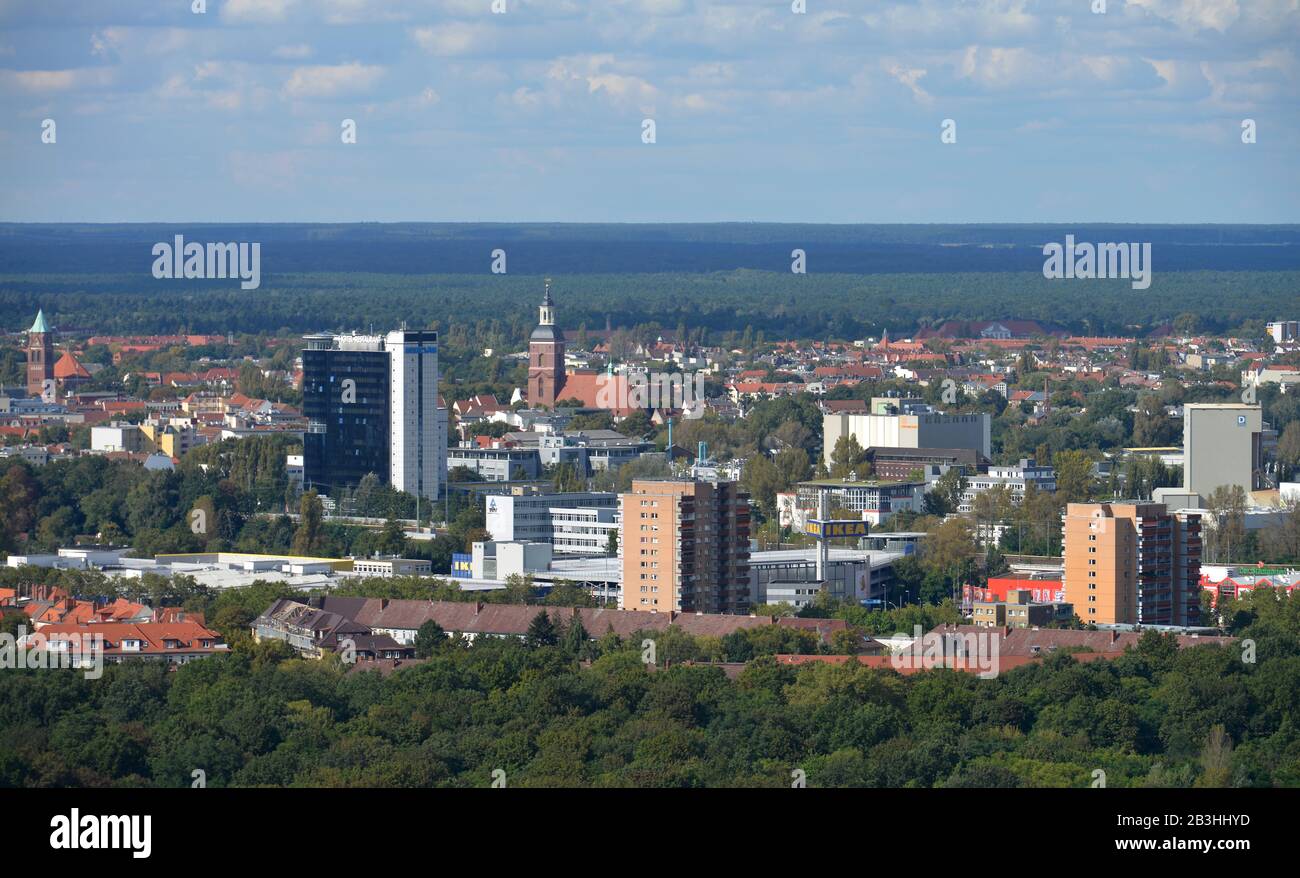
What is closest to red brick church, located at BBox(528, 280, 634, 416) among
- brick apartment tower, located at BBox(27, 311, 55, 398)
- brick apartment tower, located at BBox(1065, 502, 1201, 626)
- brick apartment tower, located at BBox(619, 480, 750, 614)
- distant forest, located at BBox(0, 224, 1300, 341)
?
brick apartment tower, located at BBox(27, 311, 55, 398)

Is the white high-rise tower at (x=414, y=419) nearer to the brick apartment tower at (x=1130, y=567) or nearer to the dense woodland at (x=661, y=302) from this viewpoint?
the brick apartment tower at (x=1130, y=567)

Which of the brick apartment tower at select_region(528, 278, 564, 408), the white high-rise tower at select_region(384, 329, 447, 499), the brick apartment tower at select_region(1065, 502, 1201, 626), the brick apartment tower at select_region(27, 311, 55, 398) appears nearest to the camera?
the brick apartment tower at select_region(1065, 502, 1201, 626)

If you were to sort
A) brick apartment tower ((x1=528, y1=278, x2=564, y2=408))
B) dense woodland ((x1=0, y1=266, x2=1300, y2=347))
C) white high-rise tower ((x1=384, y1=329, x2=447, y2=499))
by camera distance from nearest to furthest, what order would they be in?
white high-rise tower ((x1=384, y1=329, x2=447, y2=499)) → brick apartment tower ((x1=528, y1=278, x2=564, y2=408)) → dense woodland ((x1=0, y1=266, x2=1300, y2=347))

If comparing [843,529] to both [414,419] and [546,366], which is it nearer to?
[414,419]

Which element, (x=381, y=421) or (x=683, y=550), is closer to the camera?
(x=683, y=550)

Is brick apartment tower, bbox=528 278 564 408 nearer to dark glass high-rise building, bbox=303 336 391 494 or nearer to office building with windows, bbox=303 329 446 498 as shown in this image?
dark glass high-rise building, bbox=303 336 391 494

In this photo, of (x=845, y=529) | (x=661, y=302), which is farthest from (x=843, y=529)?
(x=661, y=302)

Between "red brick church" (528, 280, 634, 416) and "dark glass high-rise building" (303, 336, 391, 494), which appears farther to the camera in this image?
"red brick church" (528, 280, 634, 416)

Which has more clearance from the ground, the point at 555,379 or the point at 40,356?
the point at 40,356
